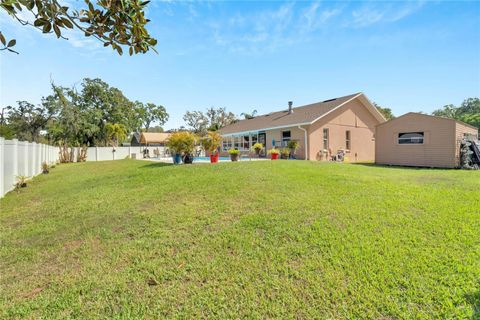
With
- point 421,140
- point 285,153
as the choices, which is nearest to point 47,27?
point 285,153

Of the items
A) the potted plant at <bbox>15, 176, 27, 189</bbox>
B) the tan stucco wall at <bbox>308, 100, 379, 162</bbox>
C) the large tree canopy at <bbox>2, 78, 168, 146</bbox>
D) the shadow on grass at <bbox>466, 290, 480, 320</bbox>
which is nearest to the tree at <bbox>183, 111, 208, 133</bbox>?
the large tree canopy at <bbox>2, 78, 168, 146</bbox>

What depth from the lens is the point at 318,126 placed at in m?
18.2

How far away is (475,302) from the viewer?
2.49 metres

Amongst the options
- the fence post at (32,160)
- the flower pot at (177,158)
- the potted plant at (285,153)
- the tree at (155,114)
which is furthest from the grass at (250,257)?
the tree at (155,114)

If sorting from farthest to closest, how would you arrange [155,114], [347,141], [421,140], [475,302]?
1. [155,114]
2. [347,141]
3. [421,140]
4. [475,302]

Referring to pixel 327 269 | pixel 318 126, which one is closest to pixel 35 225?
pixel 327 269

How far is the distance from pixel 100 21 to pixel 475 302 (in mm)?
4687

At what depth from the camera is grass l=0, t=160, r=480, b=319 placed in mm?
2539

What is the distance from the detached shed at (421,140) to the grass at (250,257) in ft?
31.5

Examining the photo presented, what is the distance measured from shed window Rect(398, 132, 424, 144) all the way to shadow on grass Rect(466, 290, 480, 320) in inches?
606

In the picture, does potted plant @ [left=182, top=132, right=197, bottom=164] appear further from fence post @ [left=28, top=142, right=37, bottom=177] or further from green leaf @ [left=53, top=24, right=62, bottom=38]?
green leaf @ [left=53, top=24, right=62, bottom=38]

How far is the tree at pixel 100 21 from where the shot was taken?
1787mm

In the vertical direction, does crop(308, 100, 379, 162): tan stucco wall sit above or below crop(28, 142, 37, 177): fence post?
above

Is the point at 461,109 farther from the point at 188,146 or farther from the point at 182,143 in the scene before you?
the point at 182,143
